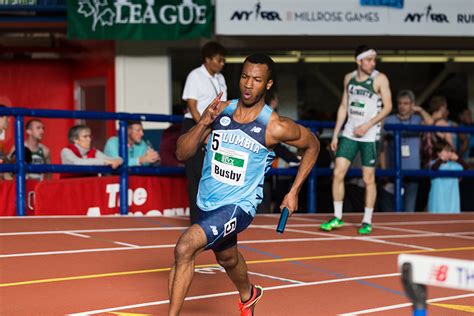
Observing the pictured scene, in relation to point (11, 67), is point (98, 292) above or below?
below

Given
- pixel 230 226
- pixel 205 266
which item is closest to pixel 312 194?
pixel 205 266

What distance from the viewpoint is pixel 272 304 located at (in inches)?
281

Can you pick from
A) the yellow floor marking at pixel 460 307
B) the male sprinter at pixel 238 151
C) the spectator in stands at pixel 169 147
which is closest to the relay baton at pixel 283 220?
the male sprinter at pixel 238 151

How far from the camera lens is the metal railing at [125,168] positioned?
11.4 meters

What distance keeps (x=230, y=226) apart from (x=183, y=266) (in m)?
0.42

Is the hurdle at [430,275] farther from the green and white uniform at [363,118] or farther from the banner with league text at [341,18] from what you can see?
the banner with league text at [341,18]

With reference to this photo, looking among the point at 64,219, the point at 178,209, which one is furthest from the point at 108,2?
the point at 64,219

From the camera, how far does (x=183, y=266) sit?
228 inches

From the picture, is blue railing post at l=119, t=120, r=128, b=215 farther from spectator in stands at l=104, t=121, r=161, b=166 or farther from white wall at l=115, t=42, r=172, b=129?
white wall at l=115, t=42, r=172, b=129

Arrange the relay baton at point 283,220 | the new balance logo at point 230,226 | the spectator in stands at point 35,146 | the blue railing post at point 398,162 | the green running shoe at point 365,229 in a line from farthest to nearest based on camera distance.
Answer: the blue railing post at point 398,162, the spectator in stands at point 35,146, the green running shoe at point 365,229, the new balance logo at point 230,226, the relay baton at point 283,220

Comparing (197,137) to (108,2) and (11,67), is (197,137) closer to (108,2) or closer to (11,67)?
(108,2)

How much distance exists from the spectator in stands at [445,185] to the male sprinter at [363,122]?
342 centimetres

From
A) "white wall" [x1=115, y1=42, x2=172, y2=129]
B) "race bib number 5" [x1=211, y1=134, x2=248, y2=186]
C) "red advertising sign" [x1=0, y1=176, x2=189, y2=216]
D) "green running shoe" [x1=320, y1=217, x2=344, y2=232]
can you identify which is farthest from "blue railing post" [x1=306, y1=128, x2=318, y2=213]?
"race bib number 5" [x1=211, y1=134, x2=248, y2=186]

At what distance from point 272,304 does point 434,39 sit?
1116 cm
